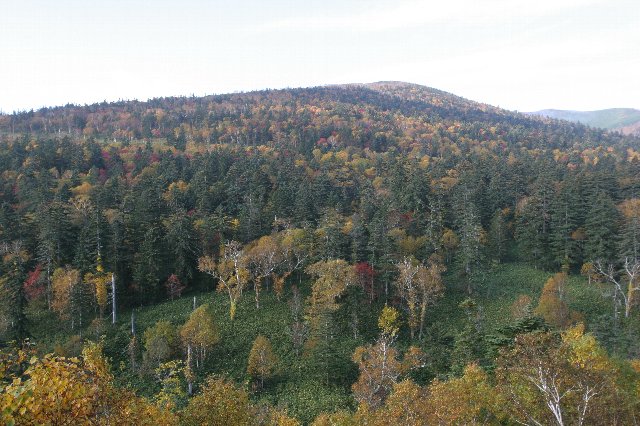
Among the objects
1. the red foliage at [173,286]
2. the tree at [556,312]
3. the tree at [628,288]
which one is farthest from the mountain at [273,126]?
the tree at [556,312]

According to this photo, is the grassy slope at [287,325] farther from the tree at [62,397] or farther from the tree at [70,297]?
the tree at [62,397]

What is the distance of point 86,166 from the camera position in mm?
83812

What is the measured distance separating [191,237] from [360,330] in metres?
22.5

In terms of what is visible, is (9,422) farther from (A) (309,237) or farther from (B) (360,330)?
(A) (309,237)

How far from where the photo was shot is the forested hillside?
51.8 ft

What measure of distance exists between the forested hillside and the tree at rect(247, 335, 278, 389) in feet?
0.49

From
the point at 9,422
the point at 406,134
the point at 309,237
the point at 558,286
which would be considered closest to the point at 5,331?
the point at 309,237

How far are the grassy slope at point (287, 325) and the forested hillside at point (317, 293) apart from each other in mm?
202

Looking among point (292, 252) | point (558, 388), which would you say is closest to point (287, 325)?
point (292, 252)

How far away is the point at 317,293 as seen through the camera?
41.1m

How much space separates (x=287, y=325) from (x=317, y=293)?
4356 millimetres

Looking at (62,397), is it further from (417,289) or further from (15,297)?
(417,289)


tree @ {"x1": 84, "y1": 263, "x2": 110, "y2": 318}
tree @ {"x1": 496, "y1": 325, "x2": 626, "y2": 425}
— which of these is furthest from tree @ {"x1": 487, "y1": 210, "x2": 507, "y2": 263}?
tree @ {"x1": 84, "y1": 263, "x2": 110, "y2": 318}

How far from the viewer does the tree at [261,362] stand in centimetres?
3503
